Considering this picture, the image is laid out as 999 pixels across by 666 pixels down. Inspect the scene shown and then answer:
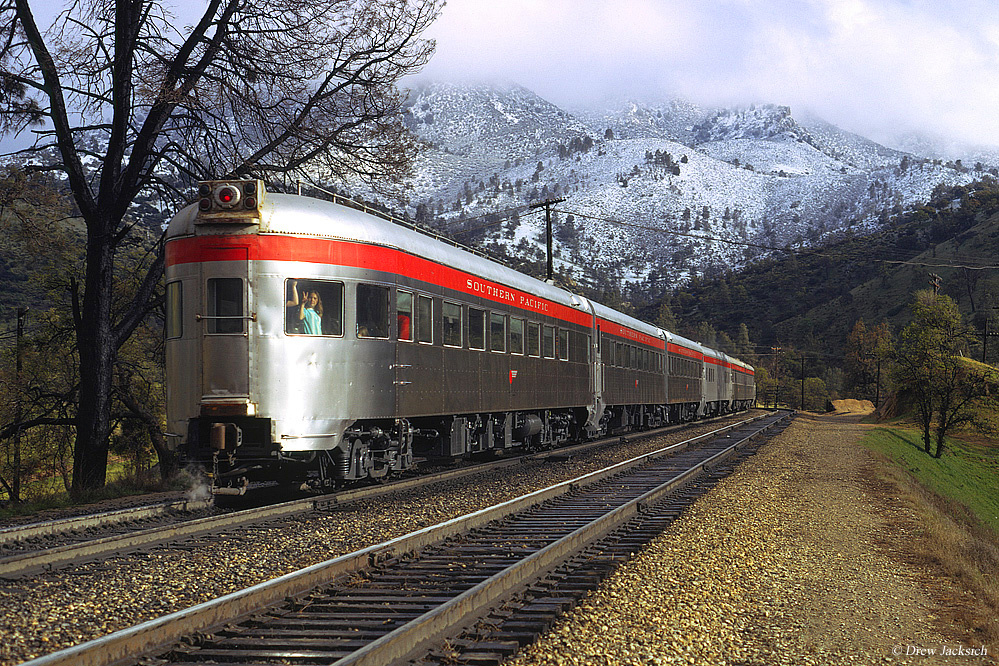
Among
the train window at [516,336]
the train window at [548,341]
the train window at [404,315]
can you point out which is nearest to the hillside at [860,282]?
the train window at [548,341]

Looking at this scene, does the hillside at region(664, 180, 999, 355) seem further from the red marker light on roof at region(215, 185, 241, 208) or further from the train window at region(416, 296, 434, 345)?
the red marker light on roof at region(215, 185, 241, 208)

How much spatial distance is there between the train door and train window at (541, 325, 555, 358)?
928 cm

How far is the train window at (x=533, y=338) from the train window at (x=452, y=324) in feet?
12.6

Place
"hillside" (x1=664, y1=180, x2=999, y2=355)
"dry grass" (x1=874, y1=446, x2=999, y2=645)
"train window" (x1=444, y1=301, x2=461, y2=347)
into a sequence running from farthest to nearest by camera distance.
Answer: "hillside" (x1=664, y1=180, x2=999, y2=355) < "train window" (x1=444, y1=301, x2=461, y2=347) < "dry grass" (x1=874, y1=446, x2=999, y2=645)

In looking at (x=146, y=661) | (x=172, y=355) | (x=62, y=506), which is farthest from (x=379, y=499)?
(x=146, y=661)

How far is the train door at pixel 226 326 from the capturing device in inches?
421

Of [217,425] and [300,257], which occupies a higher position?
[300,257]

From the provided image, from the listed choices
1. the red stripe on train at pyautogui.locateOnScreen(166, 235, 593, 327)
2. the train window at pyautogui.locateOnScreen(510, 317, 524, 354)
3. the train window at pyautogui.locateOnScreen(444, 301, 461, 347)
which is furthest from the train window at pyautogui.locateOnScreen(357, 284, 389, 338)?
the train window at pyautogui.locateOnScreen(510, 317, 524, 354)

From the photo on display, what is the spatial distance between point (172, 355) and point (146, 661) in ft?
22.6

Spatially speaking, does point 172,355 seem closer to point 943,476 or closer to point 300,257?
point 300,257

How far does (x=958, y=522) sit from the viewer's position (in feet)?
63.7

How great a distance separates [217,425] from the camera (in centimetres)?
1048

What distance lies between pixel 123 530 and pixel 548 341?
11.6 m

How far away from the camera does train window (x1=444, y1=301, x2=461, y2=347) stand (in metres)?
14.1
